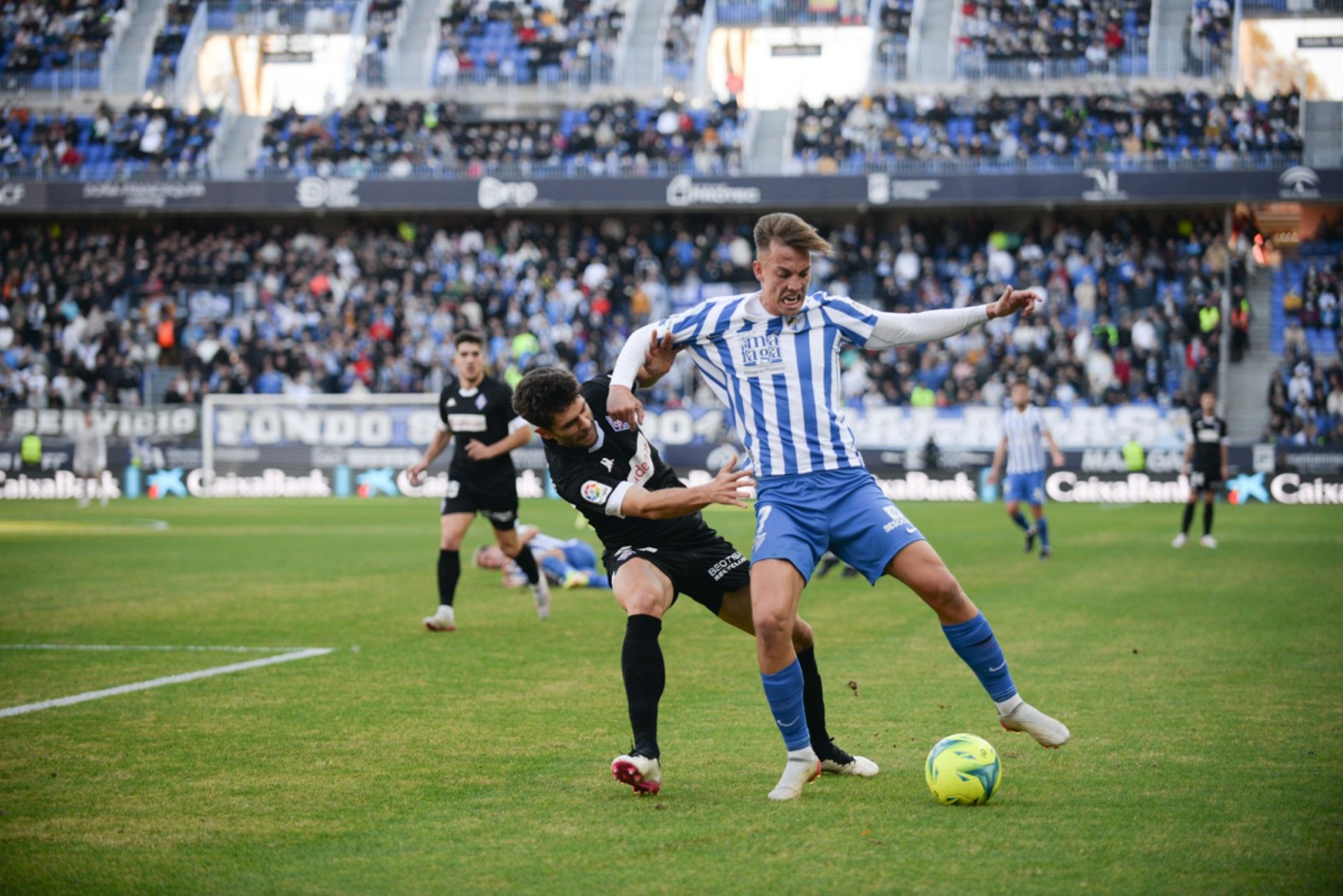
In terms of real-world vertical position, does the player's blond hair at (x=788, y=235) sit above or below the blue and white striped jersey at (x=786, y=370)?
above

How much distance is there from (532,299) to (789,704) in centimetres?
Answer: 3146

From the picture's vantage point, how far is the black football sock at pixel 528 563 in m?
12.0

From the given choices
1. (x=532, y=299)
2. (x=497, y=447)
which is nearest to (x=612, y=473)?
(x=497, y=447)

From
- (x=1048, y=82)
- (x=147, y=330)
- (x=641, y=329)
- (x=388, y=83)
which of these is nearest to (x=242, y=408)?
(x=147, y=330)

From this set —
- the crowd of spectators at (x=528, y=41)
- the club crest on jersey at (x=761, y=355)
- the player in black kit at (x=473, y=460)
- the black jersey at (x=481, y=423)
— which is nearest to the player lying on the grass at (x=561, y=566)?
the player in black kit at (x=473, y=460)

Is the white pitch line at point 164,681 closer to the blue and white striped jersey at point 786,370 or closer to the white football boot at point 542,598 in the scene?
the white football boot at point 542,598

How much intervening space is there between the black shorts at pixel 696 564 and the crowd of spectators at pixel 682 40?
3619cm

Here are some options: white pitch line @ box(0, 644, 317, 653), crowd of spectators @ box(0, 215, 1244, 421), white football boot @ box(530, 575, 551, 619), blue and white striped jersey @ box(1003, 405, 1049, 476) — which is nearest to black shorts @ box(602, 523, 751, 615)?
white pitch line @ box(0, 644, 317, 653)

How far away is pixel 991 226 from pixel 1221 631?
2730cm

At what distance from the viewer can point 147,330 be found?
3681 centimetres

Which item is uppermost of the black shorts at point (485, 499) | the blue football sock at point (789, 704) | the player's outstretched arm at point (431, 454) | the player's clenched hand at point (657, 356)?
the player's clenched hand at point (657, 356)

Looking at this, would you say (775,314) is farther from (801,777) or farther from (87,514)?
(87,514)

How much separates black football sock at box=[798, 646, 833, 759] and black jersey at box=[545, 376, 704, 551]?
0.76 metres

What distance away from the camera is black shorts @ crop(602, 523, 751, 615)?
247 inches
